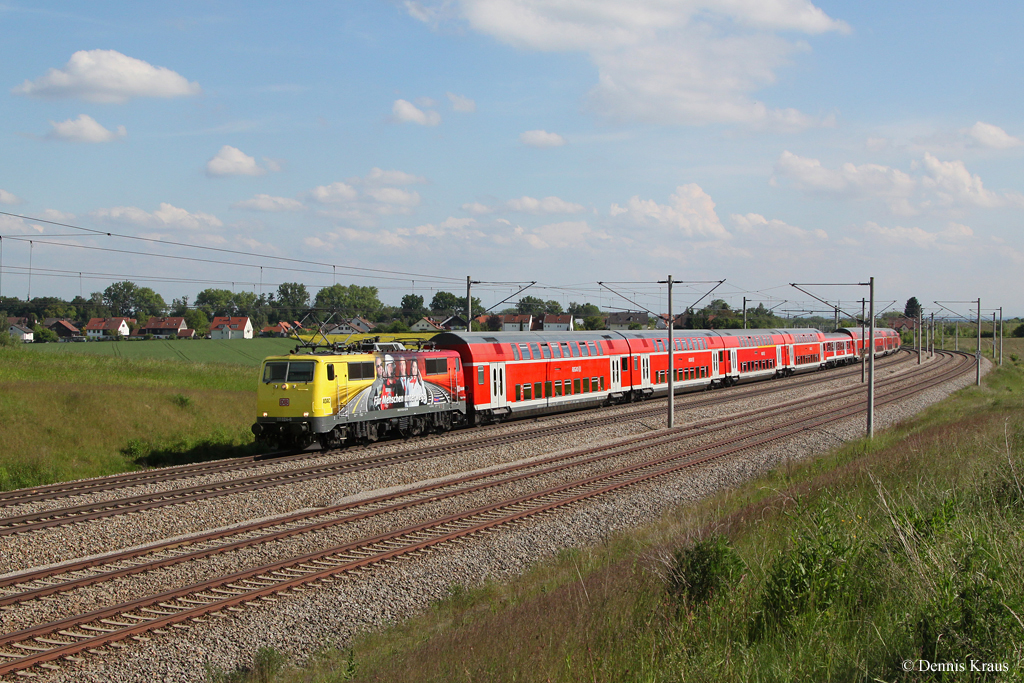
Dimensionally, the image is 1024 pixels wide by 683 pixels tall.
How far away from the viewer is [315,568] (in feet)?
41.1

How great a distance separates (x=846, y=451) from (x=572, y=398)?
533 inches

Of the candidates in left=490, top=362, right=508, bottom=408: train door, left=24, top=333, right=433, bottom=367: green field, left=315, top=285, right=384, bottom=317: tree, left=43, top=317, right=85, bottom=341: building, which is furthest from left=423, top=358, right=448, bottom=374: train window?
left=43, top=317, right=85, bottom=341: building

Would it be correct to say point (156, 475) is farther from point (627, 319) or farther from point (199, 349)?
point (627, 319)

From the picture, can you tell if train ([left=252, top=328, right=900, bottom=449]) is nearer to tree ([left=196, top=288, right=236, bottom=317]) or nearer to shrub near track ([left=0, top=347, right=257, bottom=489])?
shrub near track ([left=0, top=347, right=257, bottom=489])

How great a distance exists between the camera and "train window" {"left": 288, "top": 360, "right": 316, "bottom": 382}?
22.8 metres

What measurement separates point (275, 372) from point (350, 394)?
239 cm

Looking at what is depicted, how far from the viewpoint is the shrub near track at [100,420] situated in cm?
2102

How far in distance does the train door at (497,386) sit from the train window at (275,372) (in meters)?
9.41

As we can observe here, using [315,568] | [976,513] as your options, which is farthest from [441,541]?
[976,513]

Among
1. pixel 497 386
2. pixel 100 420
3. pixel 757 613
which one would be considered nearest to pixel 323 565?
pixel 757 613

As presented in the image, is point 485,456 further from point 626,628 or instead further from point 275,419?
point 626,628

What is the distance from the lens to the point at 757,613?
821 centimetres

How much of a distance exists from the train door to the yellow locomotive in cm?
254

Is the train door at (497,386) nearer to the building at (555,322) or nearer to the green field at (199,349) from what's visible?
the green field at (199,349)
